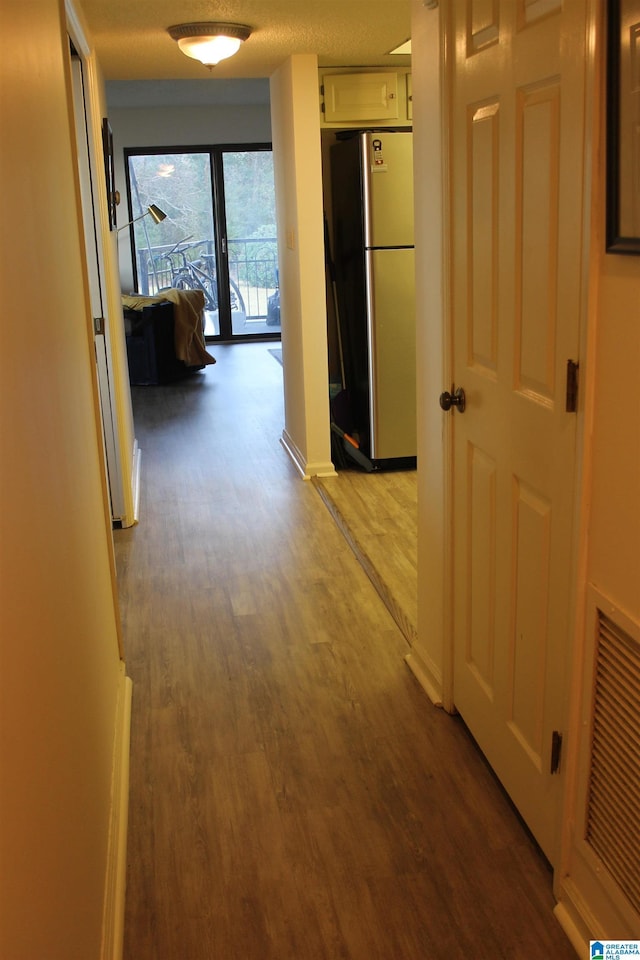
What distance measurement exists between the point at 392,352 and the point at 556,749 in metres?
3.42

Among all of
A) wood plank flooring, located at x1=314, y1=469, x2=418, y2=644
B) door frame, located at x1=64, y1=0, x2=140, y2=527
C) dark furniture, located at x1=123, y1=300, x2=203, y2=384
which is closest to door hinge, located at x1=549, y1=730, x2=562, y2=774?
wood plank flooring, located at x1=314, y1=469, x2=418, y2=644

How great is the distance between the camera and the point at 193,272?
10.9 metres

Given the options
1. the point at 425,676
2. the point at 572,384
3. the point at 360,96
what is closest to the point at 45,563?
the point at 572,384

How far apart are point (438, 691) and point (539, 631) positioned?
2.71 ft

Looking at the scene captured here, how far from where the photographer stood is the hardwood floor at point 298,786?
6.47 ft

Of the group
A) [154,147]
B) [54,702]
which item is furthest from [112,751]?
[154,147]

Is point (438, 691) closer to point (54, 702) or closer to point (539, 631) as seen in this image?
point (539, 631)

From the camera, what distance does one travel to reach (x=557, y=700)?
1985mm

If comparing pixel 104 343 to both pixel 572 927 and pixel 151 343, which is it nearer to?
pixel 572 927

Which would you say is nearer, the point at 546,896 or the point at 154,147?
the point at 546,896

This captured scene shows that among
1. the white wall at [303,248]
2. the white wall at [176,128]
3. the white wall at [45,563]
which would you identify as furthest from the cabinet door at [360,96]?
the white wall at [176,128]

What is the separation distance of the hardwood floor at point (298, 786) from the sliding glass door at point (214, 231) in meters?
7.16

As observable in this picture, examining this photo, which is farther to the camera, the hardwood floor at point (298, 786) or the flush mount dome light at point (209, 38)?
the flush mount dome light at point (209, 38)

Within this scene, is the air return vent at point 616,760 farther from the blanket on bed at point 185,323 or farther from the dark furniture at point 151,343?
the blanket on bed at point 185,323
